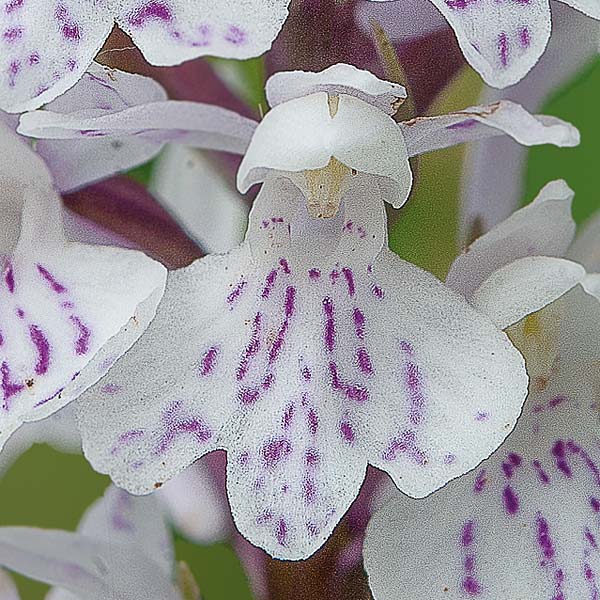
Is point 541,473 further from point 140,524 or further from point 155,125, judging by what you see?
point 140,524

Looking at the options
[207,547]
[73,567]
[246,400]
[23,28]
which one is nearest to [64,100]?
[23,28]

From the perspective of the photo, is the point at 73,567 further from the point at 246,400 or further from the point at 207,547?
the point at 207,547

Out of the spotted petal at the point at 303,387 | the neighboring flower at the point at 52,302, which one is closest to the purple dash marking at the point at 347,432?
the spotted petal at the point at 303,387

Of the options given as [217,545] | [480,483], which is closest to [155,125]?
[480,483]

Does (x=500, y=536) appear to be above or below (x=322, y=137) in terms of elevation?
below

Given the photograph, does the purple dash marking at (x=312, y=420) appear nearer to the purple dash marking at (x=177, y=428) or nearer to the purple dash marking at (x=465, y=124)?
the purple dash marking at (x=177, y=428)

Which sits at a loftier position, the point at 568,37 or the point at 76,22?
the point at 76,22

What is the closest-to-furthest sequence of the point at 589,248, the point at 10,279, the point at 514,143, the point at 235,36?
the point at 235,36 → the point at 10,279 → the point at 589,248 → the point at 514,143

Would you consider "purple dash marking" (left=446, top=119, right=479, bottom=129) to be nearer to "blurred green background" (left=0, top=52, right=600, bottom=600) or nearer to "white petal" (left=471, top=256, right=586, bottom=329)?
"white petal" (left=471, top=256, right=586, bottom=329)
